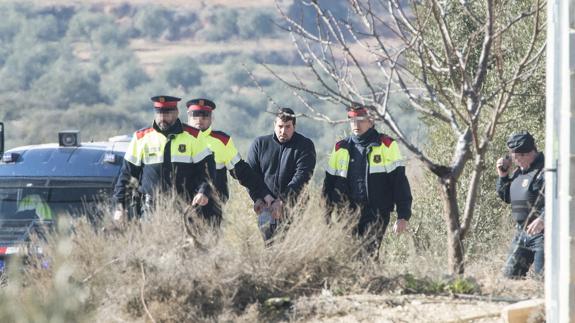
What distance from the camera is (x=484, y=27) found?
7344mm

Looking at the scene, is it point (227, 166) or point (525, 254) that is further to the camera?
point (227, 166)

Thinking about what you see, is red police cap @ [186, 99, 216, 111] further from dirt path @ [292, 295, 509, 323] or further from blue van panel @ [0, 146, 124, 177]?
dirt path @ [292, 295, 509, 323]

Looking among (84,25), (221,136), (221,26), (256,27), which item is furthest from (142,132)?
(84,25)

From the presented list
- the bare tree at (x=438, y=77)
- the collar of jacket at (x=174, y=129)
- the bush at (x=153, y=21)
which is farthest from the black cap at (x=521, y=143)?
the bush at (x=153, y=21)

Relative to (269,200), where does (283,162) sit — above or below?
above

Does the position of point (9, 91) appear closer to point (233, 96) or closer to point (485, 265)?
point (233, 96)

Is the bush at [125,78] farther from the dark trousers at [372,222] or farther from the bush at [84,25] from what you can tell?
the dark trousers at [372,222]

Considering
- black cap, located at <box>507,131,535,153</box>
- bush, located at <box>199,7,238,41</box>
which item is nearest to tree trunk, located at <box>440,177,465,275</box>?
black cap, located at <box>507,131,535,153</box>

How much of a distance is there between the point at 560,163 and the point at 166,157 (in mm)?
3823

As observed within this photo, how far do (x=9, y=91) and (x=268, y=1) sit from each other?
2214 centimetres

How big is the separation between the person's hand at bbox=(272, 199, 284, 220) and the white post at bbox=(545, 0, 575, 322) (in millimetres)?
2851

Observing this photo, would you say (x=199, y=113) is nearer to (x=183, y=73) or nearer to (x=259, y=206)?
(x=259, y=206)

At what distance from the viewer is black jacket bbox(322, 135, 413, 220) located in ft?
30.7

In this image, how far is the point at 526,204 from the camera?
29.7ft
